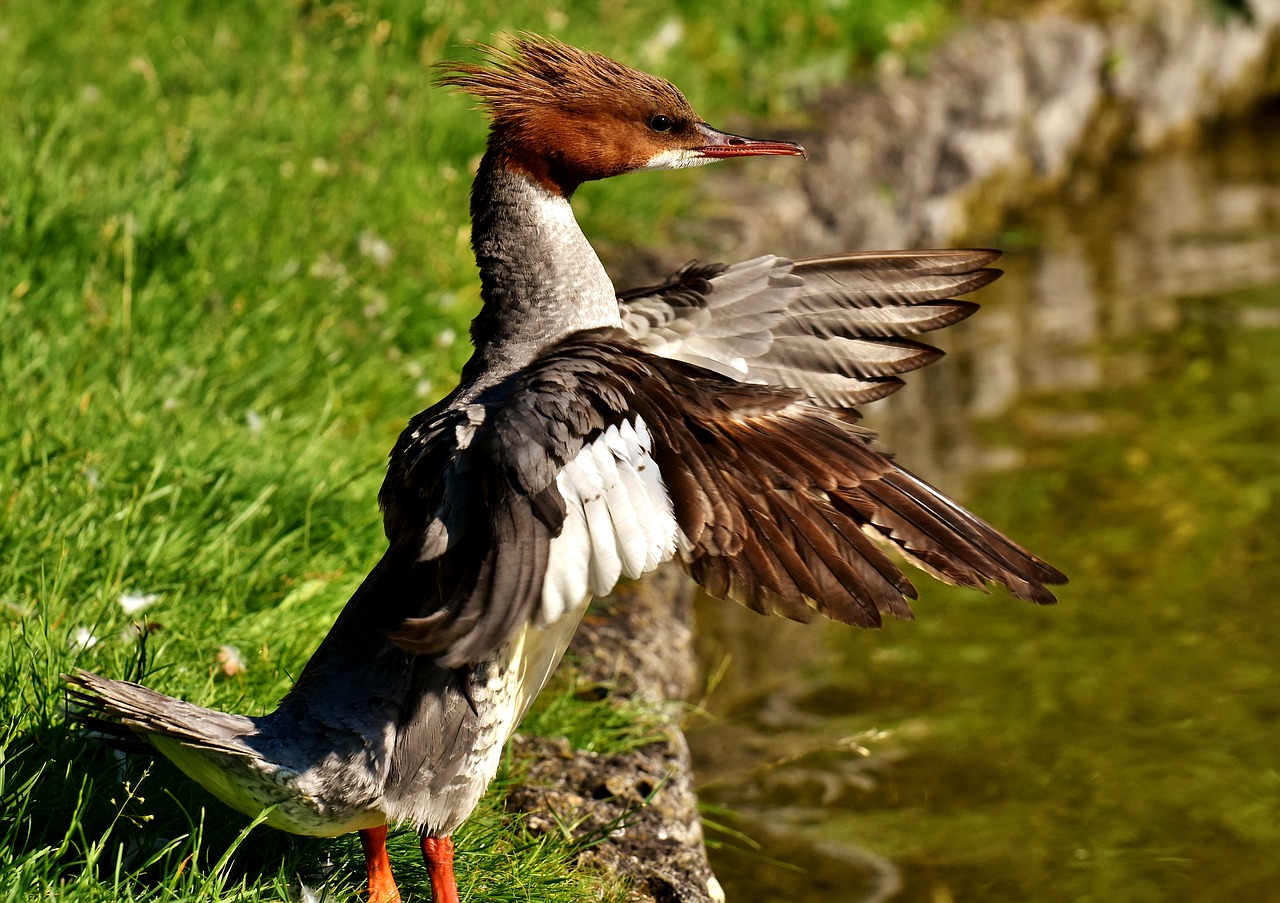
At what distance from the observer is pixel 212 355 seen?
4180 mm

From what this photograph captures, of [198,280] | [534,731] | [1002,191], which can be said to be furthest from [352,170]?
[1002,191]

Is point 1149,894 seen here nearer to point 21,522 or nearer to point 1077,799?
point 1077,799

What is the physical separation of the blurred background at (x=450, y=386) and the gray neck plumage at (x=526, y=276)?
903mm

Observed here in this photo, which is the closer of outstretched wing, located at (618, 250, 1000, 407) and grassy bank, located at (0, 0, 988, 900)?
grassy bank, located at (0, 0, 988, 900)

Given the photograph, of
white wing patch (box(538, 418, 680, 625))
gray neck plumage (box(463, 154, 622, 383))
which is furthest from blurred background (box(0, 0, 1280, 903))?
gray neck plumage (box(463, 154, 622, 383))

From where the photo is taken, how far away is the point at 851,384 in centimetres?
323

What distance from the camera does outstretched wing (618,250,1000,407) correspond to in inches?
126

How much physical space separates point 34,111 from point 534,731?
290cm

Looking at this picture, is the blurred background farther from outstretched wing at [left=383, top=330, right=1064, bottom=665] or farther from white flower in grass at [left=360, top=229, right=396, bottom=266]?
outstretched wing at [left=383, top=330, right=1064, bottom=665]

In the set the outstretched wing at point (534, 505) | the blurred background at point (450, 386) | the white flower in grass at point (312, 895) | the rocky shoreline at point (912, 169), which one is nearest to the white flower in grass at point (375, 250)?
the blurred background at point (450, 386)

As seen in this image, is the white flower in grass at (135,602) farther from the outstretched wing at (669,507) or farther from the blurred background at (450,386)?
the outstretched wing at (669,507)

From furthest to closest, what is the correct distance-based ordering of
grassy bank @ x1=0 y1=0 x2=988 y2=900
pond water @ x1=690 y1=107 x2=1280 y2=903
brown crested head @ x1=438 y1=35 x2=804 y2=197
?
1. pond water @ x1=690 y1=107 x2=1280 y2=903
2. brown crested head @ x1=438 y1=35 x2=804 y2=197
3. grassy bank @ x1=0 y1=0 x2=988 y2=900

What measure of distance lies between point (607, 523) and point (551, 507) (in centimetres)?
9

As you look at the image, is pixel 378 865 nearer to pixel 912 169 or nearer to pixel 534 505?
pixel 534 505
